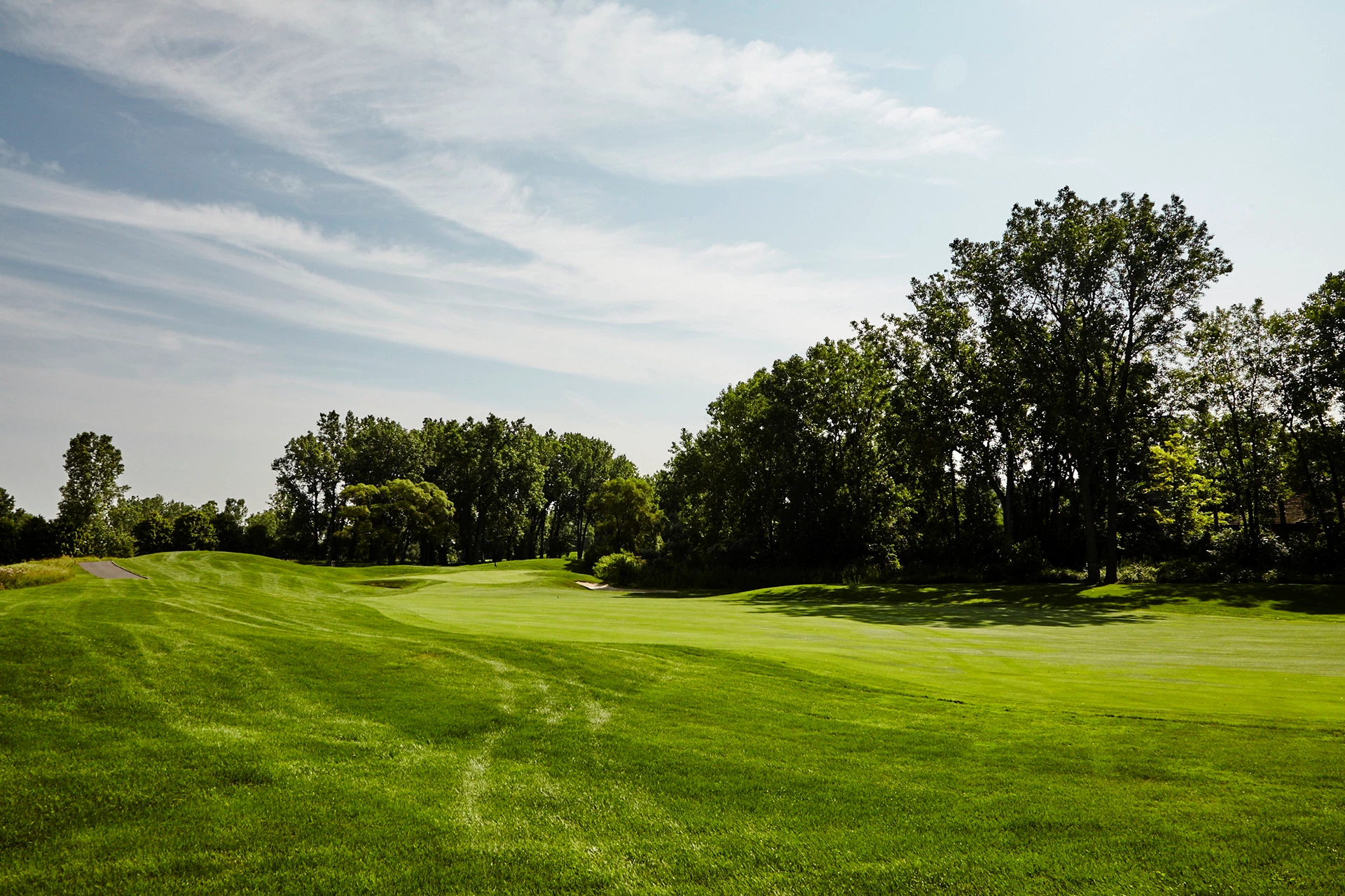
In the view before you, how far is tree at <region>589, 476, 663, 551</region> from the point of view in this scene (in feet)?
218

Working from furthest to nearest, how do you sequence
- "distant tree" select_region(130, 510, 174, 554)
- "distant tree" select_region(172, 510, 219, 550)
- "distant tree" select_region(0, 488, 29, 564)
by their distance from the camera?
"distant tree" select_region(130, 510, 174, 554) → "distant tree" select_region(172, 510, 219, 550) → "distant tree" select_region(0, 488, 29, 564)

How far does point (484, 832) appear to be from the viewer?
486 cm

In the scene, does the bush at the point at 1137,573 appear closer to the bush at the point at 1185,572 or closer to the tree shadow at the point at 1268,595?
the bush at the point at 1185,572

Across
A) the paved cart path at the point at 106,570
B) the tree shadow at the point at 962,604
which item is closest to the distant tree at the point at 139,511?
the paved cart path at the point at 106,570

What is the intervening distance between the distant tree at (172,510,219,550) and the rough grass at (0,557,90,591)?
168ft

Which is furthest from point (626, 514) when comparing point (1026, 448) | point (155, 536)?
point (155, 536)

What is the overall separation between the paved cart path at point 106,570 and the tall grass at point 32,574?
3.80 feet

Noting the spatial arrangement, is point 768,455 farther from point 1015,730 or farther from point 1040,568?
point 1015,730

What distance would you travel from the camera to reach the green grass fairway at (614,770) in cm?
447

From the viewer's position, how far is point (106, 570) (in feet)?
107

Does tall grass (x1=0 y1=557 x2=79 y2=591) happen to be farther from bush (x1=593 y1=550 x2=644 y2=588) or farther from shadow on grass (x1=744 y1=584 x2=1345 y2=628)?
bush (x1=593 y1=550 x2=644 y2=588)

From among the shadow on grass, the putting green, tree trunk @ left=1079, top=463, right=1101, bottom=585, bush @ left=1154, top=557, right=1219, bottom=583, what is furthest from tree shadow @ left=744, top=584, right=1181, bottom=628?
bush @ left=1154, top=557, right=1219, bottom=583

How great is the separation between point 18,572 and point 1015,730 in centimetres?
3071

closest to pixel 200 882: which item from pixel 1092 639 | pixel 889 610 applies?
pixel 1092 639
